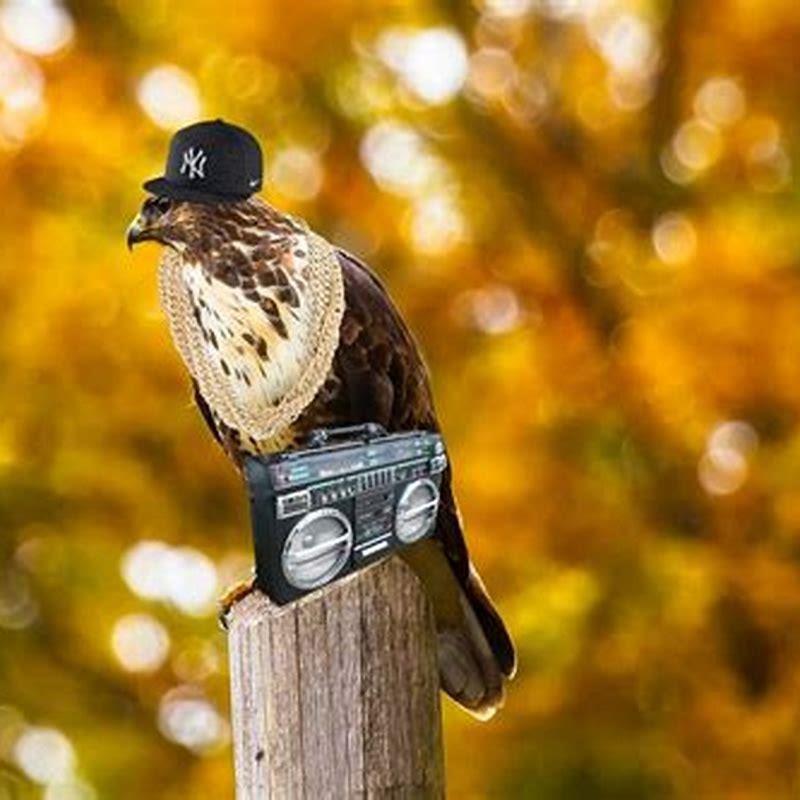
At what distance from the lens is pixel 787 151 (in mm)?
3021

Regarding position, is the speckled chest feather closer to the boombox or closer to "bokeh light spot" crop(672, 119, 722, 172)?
the boombox

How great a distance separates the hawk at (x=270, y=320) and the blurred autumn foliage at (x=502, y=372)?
1.38m

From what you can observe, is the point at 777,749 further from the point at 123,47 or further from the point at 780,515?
the point at 123,47

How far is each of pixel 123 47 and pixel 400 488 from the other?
6.05 ft

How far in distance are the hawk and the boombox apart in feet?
0.09

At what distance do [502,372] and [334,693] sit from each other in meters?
1.58

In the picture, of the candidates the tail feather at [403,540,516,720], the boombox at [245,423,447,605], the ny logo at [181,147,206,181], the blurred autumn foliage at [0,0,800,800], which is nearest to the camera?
the boombox at [245,423,447,605]

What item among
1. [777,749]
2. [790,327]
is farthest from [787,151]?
[777,749]

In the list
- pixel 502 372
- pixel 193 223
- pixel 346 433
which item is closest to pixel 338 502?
pixel 346 433

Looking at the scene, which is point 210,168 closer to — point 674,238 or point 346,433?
point 346,433

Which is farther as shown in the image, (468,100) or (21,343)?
(468,100)

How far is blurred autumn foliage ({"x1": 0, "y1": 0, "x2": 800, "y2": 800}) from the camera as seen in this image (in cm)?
284

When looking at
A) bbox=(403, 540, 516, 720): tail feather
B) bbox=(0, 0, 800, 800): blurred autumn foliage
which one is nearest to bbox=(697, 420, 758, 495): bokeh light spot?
bbox=(0, 0, 800, 800): blurred autumn foliage

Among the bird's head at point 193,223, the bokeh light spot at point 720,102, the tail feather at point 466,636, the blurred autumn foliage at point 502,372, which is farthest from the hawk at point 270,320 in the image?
the bokeh light spot at point 720,102
